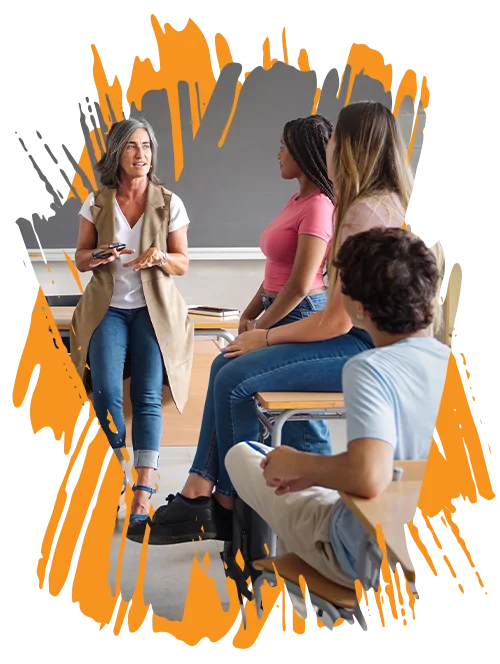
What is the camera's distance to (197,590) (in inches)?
81.2

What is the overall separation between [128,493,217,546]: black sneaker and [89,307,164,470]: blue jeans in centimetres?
66

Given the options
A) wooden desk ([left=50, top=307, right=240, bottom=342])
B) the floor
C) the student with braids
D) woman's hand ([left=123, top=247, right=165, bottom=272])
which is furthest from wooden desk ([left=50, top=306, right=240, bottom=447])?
the student with braids

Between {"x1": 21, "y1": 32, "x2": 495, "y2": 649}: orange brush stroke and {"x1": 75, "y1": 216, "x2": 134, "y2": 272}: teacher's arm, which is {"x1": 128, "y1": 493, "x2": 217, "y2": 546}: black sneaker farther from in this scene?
{"x1": 75, "y1": 216, "x2": 134, "y2": 272}: teacher's arm

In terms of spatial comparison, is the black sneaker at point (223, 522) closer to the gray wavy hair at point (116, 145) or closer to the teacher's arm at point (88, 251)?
the teacher's arm at point (88, 251)

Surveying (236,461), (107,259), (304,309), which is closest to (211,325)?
(107,259)

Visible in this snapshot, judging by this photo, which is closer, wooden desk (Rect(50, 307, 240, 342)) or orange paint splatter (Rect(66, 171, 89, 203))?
wooden desk (Rect(50, 307, 240, 342))

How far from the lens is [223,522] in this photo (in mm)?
2125

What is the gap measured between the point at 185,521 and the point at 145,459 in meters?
0.72

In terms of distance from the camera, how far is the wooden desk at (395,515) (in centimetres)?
104

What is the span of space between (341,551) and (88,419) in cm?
157

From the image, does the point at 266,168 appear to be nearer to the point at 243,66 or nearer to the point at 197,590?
the point at 243,66

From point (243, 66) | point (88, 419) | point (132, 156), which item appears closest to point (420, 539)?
point (88, 419)

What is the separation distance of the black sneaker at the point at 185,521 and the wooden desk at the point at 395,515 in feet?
3.00

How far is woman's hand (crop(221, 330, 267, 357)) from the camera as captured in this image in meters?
2.19
